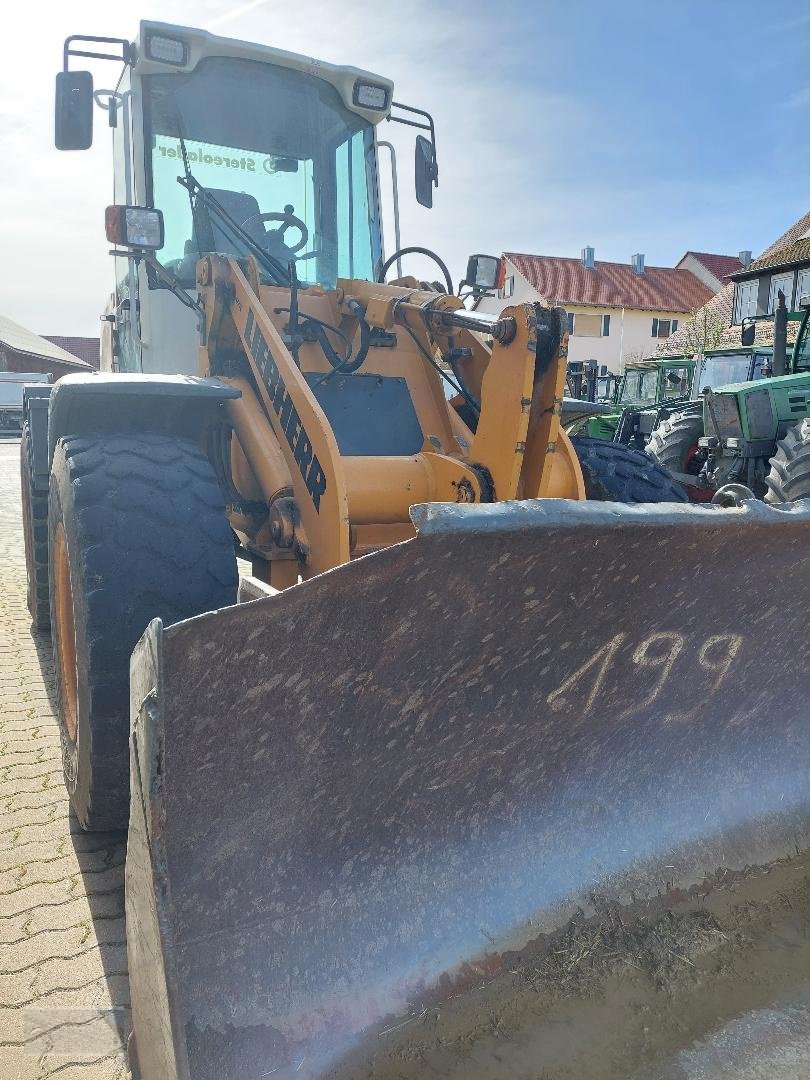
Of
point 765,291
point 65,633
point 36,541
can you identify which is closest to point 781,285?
point 765,291

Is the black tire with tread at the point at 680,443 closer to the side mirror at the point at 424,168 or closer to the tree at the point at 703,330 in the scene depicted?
the side mirror at the point at 424,168

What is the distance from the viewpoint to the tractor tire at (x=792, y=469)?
6.33 metres

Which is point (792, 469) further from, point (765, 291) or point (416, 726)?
point (765, 291)

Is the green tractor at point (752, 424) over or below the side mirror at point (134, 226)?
below

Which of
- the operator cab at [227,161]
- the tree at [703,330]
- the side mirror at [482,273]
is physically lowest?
the side mirror at [482,273]

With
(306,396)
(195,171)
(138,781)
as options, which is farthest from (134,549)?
(195,171)

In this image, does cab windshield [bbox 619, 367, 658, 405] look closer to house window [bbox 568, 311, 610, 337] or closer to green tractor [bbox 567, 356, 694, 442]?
green tractor [bbox 567, 356, 694, 442]

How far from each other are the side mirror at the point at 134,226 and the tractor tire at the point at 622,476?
6.45 feet

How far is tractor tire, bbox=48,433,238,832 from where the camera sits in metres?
2.26

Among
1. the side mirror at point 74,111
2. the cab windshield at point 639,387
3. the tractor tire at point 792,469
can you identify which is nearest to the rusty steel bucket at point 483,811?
the side mirror at point 74,111

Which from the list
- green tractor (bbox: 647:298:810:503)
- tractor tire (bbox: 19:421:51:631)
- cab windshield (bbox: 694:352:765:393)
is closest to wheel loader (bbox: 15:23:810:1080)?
tractor tire (bbox: 19:421:51:631)

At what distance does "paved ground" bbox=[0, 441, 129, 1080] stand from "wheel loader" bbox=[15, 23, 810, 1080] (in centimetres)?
26

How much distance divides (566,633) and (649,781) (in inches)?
26.9

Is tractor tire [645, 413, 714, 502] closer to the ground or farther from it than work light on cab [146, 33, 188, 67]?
closer to the ground
